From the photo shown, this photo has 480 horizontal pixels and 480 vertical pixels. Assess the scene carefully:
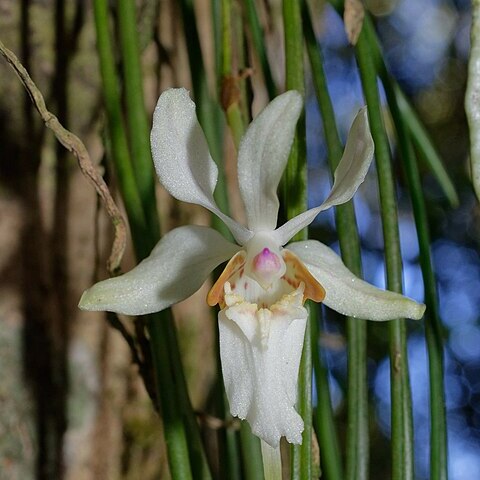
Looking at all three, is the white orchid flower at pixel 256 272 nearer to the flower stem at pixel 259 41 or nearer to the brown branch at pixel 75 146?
the brown branch at pixel 75 146

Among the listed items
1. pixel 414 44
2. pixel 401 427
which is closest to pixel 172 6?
pixel 401 427

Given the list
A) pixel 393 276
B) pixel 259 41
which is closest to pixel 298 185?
pixel 393 276

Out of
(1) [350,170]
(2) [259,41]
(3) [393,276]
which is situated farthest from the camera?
(2) [259,41]

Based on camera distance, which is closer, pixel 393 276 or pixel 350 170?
pixel 350 170

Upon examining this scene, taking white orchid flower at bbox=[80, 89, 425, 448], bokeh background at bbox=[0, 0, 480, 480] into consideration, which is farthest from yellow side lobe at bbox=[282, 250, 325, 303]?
bokeh background at bbox=[0, 0, 480, 480]

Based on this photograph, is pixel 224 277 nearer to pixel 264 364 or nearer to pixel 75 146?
pixel 264 364

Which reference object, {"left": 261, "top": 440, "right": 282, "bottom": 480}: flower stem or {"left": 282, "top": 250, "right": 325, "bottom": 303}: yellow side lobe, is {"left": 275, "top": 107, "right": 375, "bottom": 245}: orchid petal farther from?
{"left": 261, "top": 440, "right": 282, "bottom": 480}: flower stem
